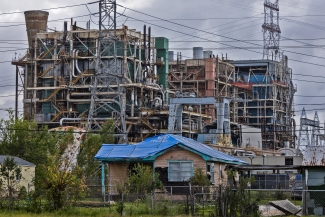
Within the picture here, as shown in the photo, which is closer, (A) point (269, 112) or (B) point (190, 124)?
(B) point (190, 124)

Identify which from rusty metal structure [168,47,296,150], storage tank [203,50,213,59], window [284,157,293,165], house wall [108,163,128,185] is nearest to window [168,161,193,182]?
house wall [108,163,128,185]

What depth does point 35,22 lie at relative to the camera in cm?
11469

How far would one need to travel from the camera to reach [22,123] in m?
65.4

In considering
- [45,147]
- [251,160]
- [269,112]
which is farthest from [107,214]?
[269,112]

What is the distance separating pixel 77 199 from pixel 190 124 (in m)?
65.3

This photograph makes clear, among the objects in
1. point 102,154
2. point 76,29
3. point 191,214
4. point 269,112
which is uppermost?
point 76,29

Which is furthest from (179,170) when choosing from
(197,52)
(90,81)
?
(197,52)

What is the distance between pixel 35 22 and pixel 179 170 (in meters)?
68.8

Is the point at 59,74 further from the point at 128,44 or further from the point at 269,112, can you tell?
the point at 269,112

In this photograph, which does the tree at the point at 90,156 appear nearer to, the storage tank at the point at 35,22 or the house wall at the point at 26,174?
the house wall at the point at 26,174

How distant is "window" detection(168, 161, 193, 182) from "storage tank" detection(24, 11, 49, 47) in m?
67.3

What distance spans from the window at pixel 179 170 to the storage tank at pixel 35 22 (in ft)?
221

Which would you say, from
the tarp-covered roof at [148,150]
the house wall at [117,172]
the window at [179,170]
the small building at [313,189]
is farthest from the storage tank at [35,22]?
the small building at [313,189]

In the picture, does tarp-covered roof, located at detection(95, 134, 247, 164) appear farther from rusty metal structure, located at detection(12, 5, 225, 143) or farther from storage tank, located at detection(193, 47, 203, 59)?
storage tank, located at detection(193, 47, 203, 59)
